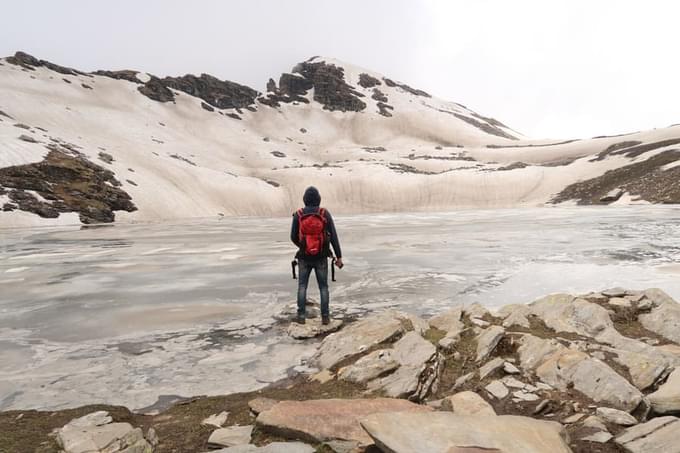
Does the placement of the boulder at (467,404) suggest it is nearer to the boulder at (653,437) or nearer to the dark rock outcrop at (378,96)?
the boulder at (653,437)

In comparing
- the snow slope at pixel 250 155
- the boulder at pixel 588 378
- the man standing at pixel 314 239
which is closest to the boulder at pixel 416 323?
the man standing at pixel 314 239

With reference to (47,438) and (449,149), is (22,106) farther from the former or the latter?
(449,149)

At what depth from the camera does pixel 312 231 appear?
27.1 feet

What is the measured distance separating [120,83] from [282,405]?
442 ft

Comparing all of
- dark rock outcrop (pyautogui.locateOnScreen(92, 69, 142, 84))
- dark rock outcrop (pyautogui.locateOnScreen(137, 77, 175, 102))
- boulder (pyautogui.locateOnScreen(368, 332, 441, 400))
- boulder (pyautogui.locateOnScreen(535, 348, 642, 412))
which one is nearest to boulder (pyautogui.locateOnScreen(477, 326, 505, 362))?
boulder (pyautogui.locateOnScreen(368, 332, 441, 400))

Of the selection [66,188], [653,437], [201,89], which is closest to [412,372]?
[653,437]

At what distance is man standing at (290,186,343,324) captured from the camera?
324 inches

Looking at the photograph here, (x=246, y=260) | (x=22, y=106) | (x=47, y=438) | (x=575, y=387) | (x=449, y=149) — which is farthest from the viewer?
(x=449, y=149)

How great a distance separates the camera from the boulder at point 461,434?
10.2ft

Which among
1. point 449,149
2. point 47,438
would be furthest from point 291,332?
point 449,149

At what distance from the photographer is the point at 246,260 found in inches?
669

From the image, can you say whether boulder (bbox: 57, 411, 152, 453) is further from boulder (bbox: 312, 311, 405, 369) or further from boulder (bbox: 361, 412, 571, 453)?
boulder (bbox: 312, 311, 405, 369)

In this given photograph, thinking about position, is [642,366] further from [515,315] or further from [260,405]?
[260,405]

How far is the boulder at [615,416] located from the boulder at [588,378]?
0.23 metres
